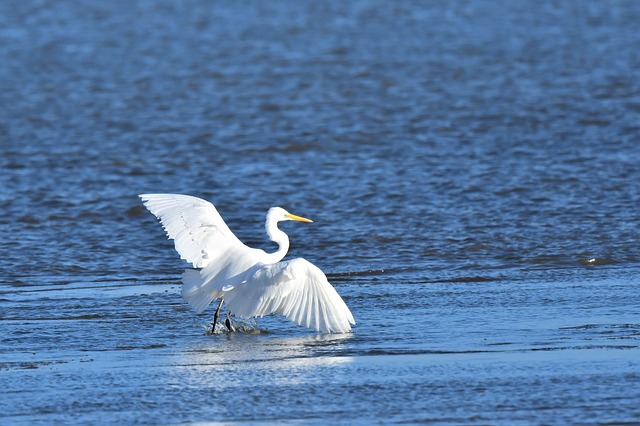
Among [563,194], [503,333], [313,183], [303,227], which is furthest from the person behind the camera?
[313,183]

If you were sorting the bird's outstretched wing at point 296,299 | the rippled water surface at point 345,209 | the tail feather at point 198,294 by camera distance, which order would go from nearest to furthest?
the rippled water surface at point 345,209 < the bird's outstretched wing at point 296,299 < the tail feather at point 198,294

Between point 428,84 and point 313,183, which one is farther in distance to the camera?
point 428,84

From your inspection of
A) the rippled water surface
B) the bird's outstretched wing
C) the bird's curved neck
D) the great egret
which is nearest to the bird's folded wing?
the great egret

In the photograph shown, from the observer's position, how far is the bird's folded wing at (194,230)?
9.68m

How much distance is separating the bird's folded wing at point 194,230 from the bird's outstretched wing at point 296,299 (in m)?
0.74

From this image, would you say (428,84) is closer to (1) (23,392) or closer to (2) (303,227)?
(2) (303,227)

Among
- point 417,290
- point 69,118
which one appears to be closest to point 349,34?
point 69,118

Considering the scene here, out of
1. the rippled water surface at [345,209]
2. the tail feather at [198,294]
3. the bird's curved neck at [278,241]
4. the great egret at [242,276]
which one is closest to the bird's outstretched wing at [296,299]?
the great egret at [242,276]

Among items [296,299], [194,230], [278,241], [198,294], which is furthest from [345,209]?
[296,299]

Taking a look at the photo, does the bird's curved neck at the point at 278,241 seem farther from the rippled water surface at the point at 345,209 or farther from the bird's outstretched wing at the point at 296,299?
the bird's outstretched wing at the point at 296,299

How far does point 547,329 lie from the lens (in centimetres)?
852

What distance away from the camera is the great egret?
8.77 metres

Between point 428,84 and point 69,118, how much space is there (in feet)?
20.0

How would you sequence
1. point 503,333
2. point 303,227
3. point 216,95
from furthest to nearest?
point 216,95 < point 303,227 < point 503,333
